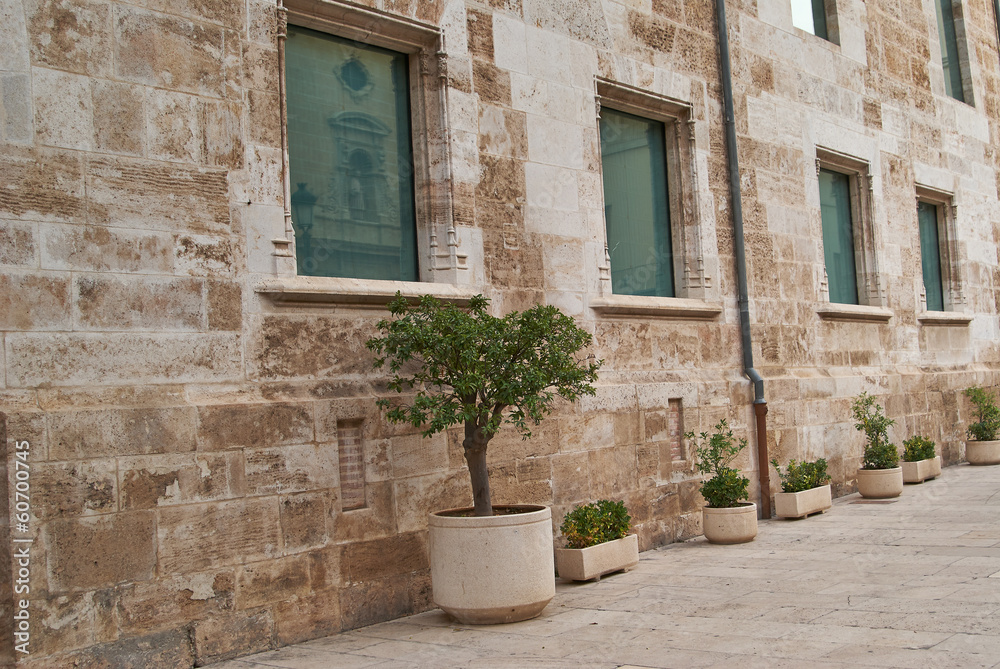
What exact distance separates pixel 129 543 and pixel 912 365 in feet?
34.4

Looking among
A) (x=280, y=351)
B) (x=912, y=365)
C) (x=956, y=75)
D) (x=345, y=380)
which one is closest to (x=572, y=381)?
(x=345, y=380)

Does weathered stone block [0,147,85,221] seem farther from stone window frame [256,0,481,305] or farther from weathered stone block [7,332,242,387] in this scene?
stone window frame [256,0,481,305]

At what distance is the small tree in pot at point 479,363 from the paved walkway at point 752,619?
3.08 feet

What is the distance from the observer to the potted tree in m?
5.63

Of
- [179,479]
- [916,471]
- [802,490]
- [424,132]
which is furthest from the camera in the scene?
[916,471]

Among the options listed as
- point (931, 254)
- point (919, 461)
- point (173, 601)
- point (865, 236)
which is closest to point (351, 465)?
point (173, 601)

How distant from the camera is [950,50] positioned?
1460 centimetres

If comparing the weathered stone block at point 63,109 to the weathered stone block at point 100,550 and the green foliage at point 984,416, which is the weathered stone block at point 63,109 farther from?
the green foliage at point 984,416

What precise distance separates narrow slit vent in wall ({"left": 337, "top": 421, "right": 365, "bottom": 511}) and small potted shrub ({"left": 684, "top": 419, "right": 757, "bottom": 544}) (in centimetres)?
347

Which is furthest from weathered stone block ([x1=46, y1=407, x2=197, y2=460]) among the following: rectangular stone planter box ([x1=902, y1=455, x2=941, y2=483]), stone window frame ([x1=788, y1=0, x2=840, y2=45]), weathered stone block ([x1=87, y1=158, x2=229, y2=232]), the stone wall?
stone window frame ([x1=788, y1=0, x2=840, y2=45])

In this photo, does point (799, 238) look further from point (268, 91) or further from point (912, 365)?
point (268, 91)

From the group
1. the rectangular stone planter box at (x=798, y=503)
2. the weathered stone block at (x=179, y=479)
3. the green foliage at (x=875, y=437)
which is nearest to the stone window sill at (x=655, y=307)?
the rectangular stone planter box at (x=798, y=503)

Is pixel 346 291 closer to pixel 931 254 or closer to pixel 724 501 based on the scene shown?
pixel 724 501

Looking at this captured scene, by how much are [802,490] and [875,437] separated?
1.83 metres
